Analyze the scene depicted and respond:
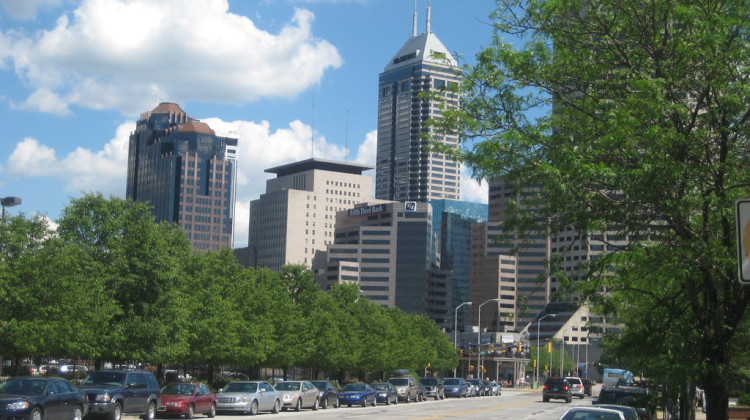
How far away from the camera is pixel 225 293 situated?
57.3 metres

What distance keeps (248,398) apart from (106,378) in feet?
30.3

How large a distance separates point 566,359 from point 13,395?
549 ft

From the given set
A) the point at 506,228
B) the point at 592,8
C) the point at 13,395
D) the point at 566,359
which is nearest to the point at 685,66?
the point at 592,8

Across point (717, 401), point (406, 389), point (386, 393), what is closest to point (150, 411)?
point (717, 401)

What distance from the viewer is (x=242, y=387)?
40.8 meters

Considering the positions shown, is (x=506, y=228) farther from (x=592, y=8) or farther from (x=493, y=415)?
(x=493, y=415)

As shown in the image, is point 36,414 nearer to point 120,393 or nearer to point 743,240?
point 120,393

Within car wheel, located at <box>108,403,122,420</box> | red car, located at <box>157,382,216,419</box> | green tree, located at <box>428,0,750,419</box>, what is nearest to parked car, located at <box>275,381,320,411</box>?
red car, located at <box>157,382,216,419</box>

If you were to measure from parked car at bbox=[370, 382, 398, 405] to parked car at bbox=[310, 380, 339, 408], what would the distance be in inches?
237

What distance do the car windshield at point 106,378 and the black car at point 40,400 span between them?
12.9 feet

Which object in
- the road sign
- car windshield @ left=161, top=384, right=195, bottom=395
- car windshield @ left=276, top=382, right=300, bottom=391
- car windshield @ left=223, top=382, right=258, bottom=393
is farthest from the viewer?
car windshield @ left=276, top=382, right=300, bottom=391

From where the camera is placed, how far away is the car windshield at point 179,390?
35.7m

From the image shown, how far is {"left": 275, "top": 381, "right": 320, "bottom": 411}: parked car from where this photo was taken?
146 ft

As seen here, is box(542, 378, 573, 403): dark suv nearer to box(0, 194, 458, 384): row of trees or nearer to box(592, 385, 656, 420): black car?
box(0, 194, 458, 384): row of trees
